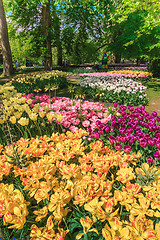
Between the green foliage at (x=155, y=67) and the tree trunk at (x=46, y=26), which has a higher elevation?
the tree trunk at (x=46, y=26)

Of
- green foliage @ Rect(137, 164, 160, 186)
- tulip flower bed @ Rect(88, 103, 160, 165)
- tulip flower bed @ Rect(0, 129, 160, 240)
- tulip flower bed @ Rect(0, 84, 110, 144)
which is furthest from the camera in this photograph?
tulip flower bed @ Rect(0, 84, 110, 144)

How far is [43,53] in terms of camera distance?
48.6ft

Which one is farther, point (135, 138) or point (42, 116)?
point (42, 116)

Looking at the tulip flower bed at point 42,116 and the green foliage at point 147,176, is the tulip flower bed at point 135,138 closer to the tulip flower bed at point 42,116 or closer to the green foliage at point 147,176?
the tulip flower bed at point 42,116

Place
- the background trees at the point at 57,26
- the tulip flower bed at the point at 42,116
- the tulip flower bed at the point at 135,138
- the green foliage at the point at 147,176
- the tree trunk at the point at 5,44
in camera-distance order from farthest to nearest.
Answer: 1. the background trees at the point at 57,26
2. the tree trunk at the point at 5,44
3. the tulip flower bed at the point at 42,116
4. the tulip flower bed at the point at 135,138
5. the green foliage at the point at 147,176

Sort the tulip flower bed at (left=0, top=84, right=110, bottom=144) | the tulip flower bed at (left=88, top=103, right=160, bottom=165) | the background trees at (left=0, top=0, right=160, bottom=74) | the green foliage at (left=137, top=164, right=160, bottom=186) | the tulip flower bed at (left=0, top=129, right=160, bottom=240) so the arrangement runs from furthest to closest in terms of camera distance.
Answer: the background trees at (left=0, top=0, right=160, bottom=74)
the tulip flower bed at (left=0, top=84, right=110, bottom=144)
the tulip flower bed at (left=88, top=103, right=160, bottom=165)
the green foliage at (left=137, top=164, right=160, bottom=186)
the tulip flower bed at (left=0, top=129, right=160, bottom=240)

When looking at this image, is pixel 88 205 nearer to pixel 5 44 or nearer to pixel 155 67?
pixel 5 44

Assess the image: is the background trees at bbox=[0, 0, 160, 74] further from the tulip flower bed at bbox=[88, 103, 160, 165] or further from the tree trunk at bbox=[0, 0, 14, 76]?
the tulip flower bed at bbox=[88, 103, 160, 165]

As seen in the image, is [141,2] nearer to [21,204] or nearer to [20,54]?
[21,204]

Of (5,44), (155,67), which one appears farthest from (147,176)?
(155,67)

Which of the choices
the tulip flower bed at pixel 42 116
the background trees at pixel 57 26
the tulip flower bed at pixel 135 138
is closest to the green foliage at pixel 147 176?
the tulip flower bed at pixel 135 138

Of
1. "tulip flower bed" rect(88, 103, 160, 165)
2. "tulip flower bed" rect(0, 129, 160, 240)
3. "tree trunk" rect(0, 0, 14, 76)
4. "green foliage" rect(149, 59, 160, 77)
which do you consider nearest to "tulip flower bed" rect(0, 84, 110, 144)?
"tulip flower bed" rect(88, 103, 160, 165)

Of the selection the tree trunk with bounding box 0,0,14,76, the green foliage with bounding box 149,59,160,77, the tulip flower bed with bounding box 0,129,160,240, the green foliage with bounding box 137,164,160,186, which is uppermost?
the tree trunk with bounding box 0,0,14,76

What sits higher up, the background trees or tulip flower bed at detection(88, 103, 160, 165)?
the background trees
